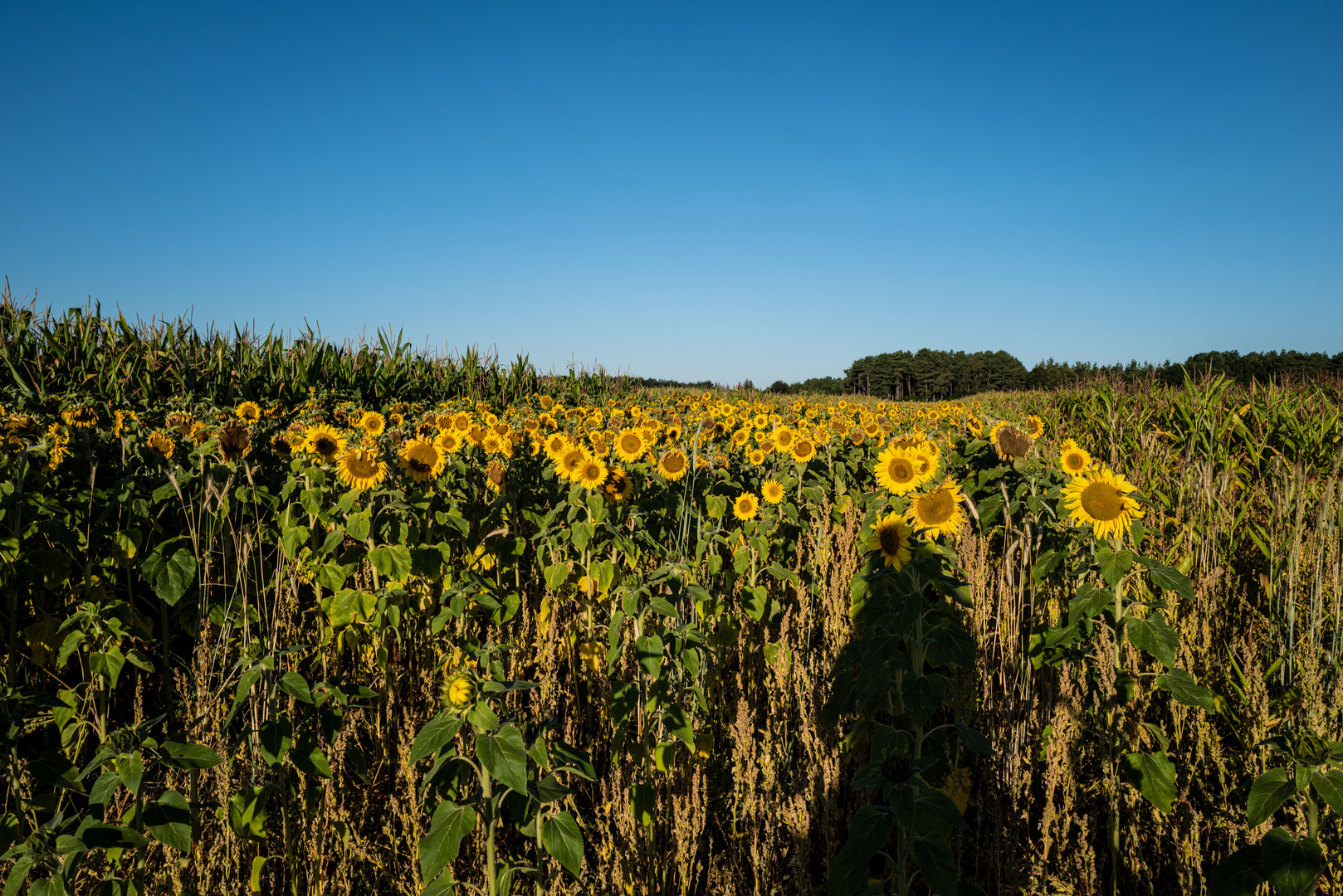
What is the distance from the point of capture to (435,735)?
4.44 feet

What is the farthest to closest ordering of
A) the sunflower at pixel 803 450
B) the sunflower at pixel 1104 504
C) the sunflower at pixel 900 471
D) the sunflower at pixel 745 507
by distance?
the sunflower at pixel 803 450 < the sunflower at pixel 745 507 < the sunflower at pixel 900 471 < the sunflower at pixel 1104 504

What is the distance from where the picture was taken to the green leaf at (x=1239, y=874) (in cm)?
132

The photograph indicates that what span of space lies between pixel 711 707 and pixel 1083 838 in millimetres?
1353

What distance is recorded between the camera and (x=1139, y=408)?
699 cm

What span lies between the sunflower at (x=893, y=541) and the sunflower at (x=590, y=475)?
1.23 meters

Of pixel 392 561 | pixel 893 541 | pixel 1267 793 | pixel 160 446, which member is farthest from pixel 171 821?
pixel 1267 793

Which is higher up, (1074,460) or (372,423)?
(372,423)

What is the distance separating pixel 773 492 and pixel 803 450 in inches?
34.7

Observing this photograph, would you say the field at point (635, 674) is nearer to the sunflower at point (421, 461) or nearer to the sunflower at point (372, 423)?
the sunflower at point (421, 461)

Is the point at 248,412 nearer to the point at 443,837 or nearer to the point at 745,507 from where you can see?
the point at 745,507

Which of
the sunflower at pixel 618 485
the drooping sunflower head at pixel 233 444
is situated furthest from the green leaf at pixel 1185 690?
the drooping sunflower head at pixel 233 444

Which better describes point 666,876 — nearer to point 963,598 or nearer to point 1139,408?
point 963,598

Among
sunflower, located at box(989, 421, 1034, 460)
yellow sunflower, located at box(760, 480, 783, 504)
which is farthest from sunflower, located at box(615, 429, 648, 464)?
sunflower, located at box(989, 421, 1034, 460)

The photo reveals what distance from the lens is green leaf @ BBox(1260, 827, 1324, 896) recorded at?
1232mm
